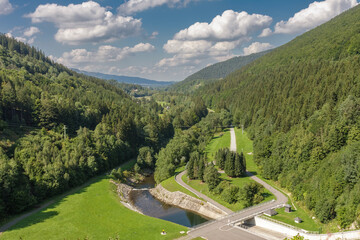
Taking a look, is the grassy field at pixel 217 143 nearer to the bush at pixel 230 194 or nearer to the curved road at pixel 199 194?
the curved road at pixel 199 194

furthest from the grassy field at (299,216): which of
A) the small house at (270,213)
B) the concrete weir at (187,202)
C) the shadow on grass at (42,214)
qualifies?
the shadow on grass at (42,214)

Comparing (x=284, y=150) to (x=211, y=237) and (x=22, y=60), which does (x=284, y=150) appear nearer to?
(x=211, y=237)

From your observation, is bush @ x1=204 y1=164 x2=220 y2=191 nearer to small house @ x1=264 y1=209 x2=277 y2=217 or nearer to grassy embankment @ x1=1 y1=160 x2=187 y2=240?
small house @ x1=264 y1=209 x2=277 y2=217

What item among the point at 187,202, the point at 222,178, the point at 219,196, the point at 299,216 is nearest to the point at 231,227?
the point at 299,216

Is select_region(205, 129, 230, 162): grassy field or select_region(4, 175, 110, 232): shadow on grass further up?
select_region(4, 175, 110, 232): shadow on grass

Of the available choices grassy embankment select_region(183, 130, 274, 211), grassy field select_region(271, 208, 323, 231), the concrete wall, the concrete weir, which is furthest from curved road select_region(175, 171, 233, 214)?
grassy field select_region(271, 208, 323, 231)

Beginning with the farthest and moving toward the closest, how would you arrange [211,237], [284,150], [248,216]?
1. [284,150]
2. [248,216]
3. [211,237]

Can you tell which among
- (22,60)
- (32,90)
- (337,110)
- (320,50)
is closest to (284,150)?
(337,110)
